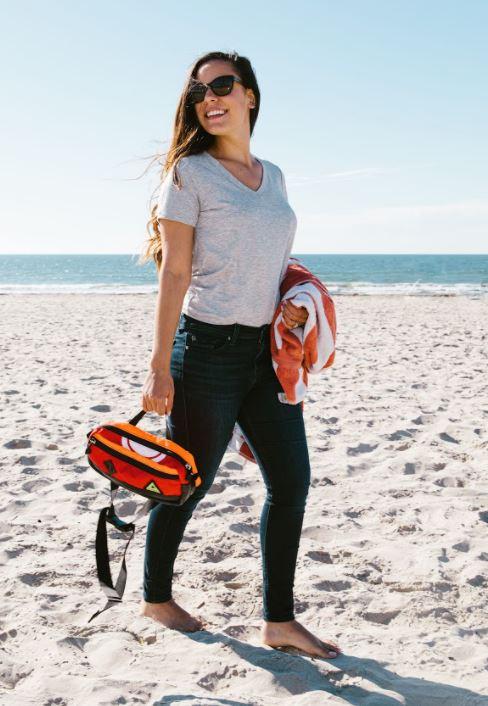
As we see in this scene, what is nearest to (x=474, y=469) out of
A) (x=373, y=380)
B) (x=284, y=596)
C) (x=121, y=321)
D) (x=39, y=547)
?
(x=284, y=596)

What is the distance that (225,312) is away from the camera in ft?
7.23

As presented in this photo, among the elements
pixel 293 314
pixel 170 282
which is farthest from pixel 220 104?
pixel 293 314

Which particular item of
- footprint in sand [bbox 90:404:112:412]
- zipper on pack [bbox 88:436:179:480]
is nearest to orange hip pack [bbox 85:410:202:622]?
zipper on pack [bbox 88:436:179:480]

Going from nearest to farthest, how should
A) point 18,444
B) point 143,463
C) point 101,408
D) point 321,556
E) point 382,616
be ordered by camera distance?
1. point 143,463
2. point 382,616
3. point 321,556
4. point 18,444
5. point 101,408

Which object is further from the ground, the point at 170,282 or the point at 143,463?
the point at 170,282

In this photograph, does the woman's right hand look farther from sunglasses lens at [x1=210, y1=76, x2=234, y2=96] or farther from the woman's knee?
sunglasses lens at [x1=210, y1=76, x2=234, y2=96]

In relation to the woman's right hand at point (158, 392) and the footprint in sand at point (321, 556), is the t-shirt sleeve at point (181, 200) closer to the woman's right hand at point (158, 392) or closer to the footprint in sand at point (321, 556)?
the woman's right hand at point (158, 392)

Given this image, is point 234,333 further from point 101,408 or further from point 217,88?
point 101,408

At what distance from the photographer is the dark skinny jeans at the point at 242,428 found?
2221mm

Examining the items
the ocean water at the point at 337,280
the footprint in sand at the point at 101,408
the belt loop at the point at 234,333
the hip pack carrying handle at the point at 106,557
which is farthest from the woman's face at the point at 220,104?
the footprint in sand at the point at 101,408

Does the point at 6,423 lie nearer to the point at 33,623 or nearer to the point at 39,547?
the point at 39,547

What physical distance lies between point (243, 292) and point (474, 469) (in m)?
2.74

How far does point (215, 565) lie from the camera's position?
10.2 feet

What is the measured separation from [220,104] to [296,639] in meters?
1.78
